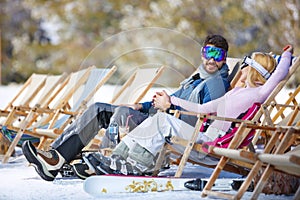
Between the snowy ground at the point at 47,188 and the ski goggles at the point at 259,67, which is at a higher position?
the ski goggles at the point at 259,67

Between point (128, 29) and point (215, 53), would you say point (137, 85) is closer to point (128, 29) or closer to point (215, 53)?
point (215, 53)

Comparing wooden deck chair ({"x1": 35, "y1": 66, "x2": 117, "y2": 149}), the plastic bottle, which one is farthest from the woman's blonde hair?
wooden deck chair ({"x1": 35, "y1": 66, "x2": 117, "y2": 149})

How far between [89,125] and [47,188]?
491mm

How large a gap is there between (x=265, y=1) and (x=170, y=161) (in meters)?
11.4

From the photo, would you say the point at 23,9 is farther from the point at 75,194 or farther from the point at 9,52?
the point at 75,194

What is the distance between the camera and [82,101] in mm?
5996

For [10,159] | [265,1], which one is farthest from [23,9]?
[10,159]

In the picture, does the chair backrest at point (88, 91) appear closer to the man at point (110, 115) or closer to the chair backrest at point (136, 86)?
the chair backrest at point (136, 86)

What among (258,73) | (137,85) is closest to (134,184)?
(258,73)

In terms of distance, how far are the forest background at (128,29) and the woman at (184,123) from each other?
30.7 ft

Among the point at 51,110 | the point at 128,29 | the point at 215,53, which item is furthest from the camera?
the point at 128,29

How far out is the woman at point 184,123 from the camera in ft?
14.0

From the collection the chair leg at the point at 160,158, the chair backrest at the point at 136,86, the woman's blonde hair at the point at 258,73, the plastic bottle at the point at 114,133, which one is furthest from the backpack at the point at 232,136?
the chair backrest at the point at 136,86

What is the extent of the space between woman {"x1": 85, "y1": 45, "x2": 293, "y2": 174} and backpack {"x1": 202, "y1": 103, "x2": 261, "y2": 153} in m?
0.03
